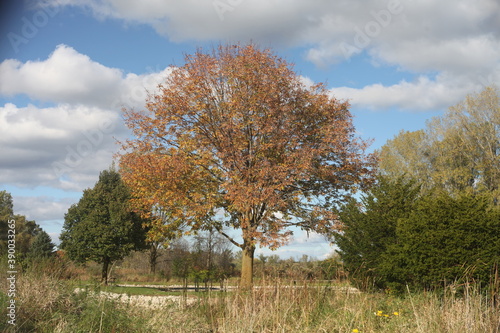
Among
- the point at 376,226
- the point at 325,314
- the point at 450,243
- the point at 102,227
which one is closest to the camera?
the point at 325,314

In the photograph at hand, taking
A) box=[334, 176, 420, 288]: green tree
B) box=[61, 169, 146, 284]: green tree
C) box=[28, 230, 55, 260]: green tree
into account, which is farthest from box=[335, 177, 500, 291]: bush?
box=[28, 230, 55, 260]: green tree

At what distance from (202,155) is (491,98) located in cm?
2458

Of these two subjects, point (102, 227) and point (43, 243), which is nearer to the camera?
point (102, 227)

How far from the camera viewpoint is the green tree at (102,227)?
22906 mm

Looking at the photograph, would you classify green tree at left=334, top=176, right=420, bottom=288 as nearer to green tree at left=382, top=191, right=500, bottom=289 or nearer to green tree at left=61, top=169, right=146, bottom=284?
green tree at left=382, top=191, right=500, bottom=289

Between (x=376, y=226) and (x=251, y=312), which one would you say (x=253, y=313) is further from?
(x=376, y=226)

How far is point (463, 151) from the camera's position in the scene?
32.0m

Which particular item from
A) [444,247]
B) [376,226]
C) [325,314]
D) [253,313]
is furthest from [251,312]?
[376,226]

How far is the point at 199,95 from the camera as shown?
16312 millimetres

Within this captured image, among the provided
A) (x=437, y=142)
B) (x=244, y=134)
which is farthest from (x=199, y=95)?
(x=437, y=142)

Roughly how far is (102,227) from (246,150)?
10.9 m

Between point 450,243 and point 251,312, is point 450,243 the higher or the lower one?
the higher one

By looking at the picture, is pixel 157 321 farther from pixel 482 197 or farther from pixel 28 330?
pixel 482 197

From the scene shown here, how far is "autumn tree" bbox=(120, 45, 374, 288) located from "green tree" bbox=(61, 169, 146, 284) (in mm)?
7084
